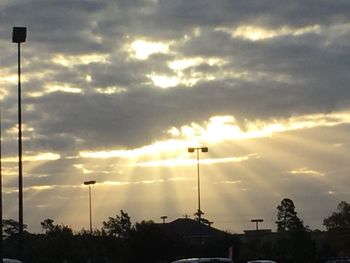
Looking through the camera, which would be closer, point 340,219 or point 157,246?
point 157,246

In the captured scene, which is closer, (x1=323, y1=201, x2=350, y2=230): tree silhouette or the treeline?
the treeline

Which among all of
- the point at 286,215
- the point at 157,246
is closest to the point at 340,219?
the point at 286,215

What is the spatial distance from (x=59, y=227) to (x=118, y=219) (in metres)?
21.5

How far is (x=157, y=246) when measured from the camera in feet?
284

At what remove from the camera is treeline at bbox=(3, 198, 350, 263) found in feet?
284

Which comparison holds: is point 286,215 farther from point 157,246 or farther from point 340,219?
point 157,246

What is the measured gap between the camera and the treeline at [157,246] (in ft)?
284

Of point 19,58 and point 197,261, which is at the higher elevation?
point 19,58

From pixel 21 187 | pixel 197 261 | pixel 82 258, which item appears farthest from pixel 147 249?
pixel 21 187

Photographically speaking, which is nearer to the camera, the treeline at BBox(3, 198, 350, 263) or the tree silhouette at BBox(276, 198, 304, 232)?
the treeline at BBox(3, 198, 350, 263)

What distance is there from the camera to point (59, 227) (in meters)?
104

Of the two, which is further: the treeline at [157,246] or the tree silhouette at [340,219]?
the tree silhouette at [340,219]

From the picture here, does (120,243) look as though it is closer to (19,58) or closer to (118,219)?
(118,219)

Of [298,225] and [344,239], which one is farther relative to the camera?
[344,239]
